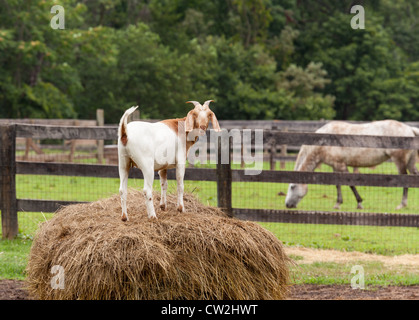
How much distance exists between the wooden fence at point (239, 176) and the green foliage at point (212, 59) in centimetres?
2049

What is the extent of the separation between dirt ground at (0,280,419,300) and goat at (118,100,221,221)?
5.99ft

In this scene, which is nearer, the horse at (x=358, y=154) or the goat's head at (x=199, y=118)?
the goat's head at (x=199, y=118)

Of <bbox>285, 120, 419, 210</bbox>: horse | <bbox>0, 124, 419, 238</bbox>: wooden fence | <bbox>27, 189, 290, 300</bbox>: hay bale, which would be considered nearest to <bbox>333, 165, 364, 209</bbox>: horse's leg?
<bbox>285, 120, 419, 210</bbox>: horse

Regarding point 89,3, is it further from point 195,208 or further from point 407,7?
point 195,208

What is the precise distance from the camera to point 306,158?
13969mm

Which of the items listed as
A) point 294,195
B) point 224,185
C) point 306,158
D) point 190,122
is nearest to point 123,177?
point 190,122

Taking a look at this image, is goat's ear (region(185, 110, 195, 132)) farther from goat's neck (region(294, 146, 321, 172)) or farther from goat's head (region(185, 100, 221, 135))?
goat's neck (region(294, 146, 321, 172))

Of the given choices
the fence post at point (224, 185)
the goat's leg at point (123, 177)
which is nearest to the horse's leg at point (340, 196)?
the fence post at point (224, 185)

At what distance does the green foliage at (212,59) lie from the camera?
30.7 metres

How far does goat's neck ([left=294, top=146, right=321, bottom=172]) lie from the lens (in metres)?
13.9

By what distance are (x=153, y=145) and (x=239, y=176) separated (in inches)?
127

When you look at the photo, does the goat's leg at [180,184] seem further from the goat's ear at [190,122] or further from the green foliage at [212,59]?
the green foliage at [212,59]

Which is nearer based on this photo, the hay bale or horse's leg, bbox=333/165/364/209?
the hay bale
